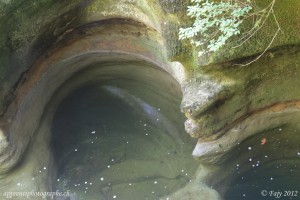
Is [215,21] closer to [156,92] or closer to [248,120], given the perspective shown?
[248,120]

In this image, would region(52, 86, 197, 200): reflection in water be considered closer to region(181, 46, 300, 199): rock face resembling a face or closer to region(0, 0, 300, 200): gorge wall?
region(0, 0, 300, 200): gorge wall

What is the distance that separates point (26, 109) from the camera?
4.37 metres

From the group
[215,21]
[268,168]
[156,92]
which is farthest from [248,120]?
[156,92]

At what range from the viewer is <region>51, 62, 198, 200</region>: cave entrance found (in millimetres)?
4441

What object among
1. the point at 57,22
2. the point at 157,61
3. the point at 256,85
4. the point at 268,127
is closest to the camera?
the point at 256,85

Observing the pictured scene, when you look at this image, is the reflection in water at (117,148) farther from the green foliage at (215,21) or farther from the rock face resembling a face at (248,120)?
the green foliage at (215,21)

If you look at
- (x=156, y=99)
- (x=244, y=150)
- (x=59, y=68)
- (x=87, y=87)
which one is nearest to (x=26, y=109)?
(x=59, y=68)

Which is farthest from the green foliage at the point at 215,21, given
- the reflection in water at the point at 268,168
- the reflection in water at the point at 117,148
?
the reflection in water at the point at 117,148

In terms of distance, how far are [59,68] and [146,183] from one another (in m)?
1.51

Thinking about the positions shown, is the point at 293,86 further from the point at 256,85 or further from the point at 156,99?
the point at 156,99

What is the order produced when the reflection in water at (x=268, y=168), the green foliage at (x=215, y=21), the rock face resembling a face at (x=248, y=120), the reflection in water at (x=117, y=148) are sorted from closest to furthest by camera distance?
the green foliage at (x=215, y=21)
the rock face resembling a face at (x=248, y=120)
the reflection in water at (x=268, y=168)
the reflection in water at (x=117, y=148)

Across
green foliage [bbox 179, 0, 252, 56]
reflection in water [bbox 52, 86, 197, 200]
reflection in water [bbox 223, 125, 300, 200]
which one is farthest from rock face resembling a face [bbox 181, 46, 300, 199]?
reflection in water [bbox 52, 86, 197, 200]

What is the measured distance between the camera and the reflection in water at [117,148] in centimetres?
441

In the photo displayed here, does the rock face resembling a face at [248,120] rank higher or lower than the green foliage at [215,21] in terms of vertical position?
lower
